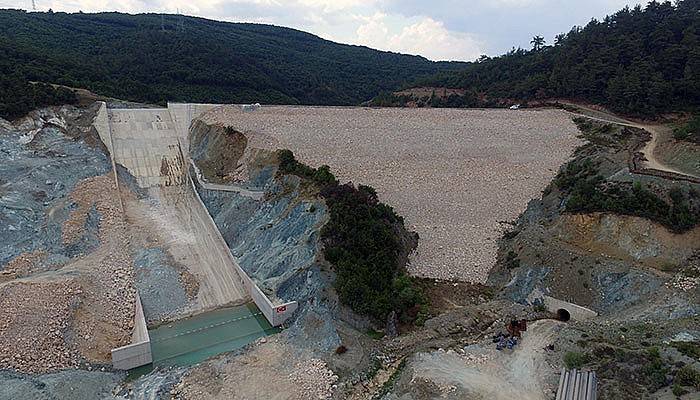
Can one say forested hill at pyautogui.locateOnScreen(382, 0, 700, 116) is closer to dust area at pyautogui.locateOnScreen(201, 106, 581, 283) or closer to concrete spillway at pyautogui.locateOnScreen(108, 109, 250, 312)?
dust area at pyautogui.locateOnScreen(201, 106, 581, 283)

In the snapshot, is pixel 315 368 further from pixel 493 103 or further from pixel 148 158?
pixel 493 103

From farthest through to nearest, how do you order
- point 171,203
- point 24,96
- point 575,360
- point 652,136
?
point 24,96
point 652,136
point 171,203
point 575,360

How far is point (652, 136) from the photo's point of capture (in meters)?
35.2

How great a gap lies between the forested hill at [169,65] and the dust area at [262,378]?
3097 centimetres

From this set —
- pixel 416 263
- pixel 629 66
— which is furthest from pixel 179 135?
pixel 629 66

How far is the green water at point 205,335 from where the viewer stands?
824 inches

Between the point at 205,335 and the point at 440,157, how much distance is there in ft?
64.3

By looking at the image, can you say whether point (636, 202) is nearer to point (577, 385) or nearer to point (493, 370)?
point (577, 385)

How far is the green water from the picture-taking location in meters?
20.9

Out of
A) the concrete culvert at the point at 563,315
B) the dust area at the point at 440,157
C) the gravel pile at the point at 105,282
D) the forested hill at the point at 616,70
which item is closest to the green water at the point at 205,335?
the gravel pile at the point at 105,282

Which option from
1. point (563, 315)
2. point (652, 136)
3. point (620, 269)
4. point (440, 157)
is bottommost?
point (563, 315)

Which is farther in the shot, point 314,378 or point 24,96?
point 24,96

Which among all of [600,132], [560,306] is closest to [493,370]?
[560,306]

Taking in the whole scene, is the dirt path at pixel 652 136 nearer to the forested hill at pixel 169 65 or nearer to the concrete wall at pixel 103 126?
the concrete wall at pixel 103 126
